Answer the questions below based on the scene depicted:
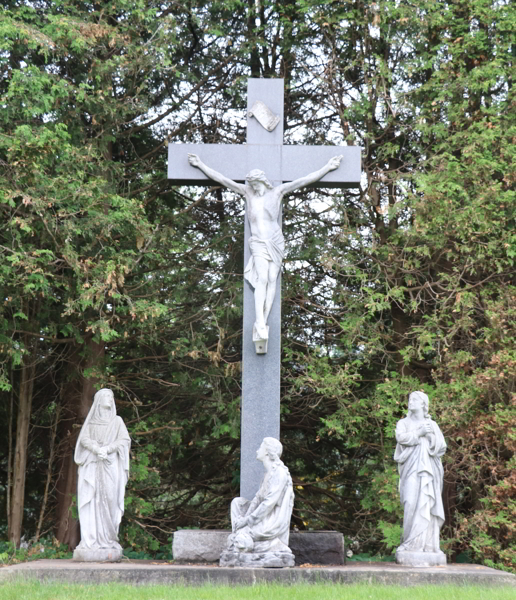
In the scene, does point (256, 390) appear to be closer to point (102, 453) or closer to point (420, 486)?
point (102, 453)

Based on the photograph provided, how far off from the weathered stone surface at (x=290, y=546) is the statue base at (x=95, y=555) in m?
0.72

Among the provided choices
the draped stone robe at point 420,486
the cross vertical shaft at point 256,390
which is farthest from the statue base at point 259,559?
the draped stone robe at point 420,486

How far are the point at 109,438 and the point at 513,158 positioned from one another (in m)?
5.84

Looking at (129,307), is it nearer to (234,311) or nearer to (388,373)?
(234,311)

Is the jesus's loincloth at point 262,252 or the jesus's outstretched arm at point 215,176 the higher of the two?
the jesus's outstretched arm at point 215,176

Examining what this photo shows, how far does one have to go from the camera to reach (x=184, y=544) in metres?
7.01

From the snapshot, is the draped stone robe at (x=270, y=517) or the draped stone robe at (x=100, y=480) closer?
the draped stone robe at (x=270, y=517)

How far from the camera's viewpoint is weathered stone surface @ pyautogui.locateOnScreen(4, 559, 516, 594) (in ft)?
19.9

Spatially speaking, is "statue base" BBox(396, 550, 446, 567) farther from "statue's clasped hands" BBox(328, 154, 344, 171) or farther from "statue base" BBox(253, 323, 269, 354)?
"statue's clasped hands" BBox(328, 154, 344, 171)

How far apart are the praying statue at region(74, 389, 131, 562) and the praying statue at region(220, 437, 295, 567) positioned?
4.81 ft

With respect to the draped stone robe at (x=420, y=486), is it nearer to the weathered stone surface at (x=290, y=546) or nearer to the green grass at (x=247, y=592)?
the weathered stone surface at (x=290, y=546)

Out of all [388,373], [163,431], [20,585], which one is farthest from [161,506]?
[20,585]

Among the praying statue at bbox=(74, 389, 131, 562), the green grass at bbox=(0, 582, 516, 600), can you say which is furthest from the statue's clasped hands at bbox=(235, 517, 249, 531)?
the praying statue at bbox=(74, 389, 131, 562)

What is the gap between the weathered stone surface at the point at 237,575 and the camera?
6062 mm
